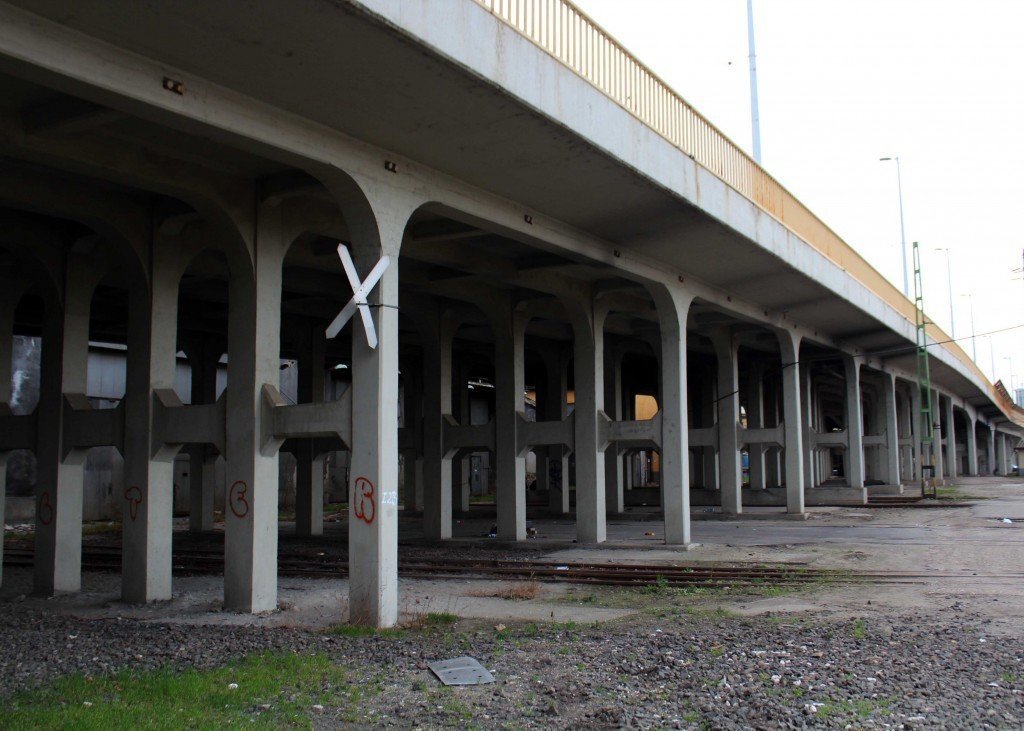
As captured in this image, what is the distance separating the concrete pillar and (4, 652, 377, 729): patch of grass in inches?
499

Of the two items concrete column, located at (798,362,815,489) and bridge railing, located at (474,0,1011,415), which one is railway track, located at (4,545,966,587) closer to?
bridge railing, located at (474,0,1011,415)

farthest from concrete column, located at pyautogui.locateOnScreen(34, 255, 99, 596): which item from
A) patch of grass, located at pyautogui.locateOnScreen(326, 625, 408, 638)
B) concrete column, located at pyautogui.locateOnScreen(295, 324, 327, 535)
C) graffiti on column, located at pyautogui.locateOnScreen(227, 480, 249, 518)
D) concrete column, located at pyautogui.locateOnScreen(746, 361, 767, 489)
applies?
concrete column, located at pyautogui.locateOnScreen(746, 361, 767, 489)

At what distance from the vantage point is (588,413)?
20297mm

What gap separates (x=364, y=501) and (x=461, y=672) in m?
3.12

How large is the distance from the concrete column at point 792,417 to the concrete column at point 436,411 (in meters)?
10.0

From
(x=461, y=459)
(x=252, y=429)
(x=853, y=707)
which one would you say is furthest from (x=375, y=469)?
(x=461, y=459)

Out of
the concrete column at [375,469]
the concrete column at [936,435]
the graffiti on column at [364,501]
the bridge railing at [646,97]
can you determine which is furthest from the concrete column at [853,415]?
the graffiti on column at [364,501]

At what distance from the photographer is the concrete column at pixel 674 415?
19281 millimetres

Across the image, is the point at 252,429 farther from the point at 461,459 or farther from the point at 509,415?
the point at 461,459

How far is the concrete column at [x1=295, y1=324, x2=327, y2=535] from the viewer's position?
2383 cm

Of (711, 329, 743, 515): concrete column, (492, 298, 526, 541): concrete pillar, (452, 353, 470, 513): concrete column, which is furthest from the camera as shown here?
(452, 353, 470, 513): concrete column

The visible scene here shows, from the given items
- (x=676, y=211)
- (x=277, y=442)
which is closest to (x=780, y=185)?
(x=676, y=211)

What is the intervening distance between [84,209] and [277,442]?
3.97 metres

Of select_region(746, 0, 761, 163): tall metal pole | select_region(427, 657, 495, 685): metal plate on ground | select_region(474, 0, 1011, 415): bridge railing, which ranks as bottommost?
select_region(427, 657, 495, 685): metal plate on ground
